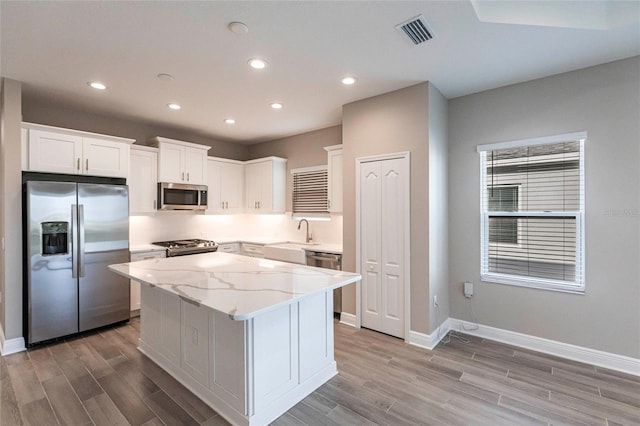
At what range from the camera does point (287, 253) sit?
182 inches

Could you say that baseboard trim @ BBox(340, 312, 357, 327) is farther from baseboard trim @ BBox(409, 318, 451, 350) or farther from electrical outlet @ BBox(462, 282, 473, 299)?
electrical outlet @ BBox(462, 282, 473, 299)

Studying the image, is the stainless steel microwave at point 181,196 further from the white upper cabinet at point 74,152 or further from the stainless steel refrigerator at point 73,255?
the stainless steel refrigerator at point 73,255

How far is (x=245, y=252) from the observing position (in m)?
5.44

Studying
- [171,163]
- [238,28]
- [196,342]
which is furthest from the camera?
[171,163]

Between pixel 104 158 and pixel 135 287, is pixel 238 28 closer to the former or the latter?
pixel 104 158

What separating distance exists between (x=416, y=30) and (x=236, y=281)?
94.0 inches

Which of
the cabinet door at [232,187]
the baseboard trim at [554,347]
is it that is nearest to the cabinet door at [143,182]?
the cabinet door at [232,187]

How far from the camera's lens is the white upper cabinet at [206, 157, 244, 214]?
5.40 m

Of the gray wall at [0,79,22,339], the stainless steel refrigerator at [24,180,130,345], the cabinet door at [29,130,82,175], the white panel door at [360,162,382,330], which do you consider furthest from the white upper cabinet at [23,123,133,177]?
the white panel door at [360,162,382,330]

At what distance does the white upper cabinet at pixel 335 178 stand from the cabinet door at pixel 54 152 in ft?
10.5

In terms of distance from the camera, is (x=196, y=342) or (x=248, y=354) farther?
(x=196, y=342)

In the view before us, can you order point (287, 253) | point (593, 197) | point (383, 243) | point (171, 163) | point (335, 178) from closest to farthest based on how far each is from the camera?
point (593, 197), point (383, 243), point (335, 178), point (287, 253), point (171, 163)

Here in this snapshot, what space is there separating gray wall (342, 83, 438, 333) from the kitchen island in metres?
1.17

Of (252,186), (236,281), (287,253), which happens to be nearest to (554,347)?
(236,281)
